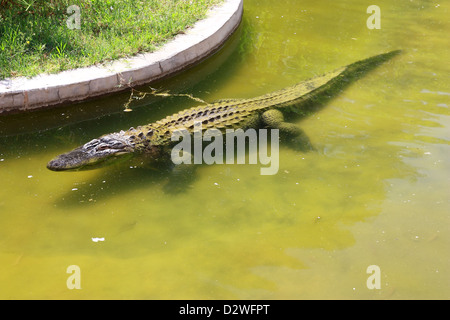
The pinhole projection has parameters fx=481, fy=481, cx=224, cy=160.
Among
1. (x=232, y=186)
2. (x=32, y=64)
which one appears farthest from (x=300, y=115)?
(x=32, y=64)

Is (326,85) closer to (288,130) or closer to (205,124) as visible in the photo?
(288,130)

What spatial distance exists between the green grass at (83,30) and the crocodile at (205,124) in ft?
4.67

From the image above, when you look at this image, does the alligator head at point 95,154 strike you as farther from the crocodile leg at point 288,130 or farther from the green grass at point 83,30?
the crocodile leg at point 288,130

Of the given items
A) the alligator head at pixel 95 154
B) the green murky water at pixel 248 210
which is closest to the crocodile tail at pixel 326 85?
the green murky water at pixel 248 210

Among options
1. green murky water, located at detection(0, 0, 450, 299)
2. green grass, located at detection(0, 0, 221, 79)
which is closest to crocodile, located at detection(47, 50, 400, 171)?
green murky water, located at detection(0, 0, 450, 299)

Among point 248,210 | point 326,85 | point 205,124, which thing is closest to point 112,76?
point 205,124

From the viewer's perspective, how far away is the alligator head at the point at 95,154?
455 centimetres

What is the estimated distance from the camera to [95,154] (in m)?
4.75

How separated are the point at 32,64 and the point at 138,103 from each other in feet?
4.34

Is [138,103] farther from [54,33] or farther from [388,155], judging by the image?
[388,155]

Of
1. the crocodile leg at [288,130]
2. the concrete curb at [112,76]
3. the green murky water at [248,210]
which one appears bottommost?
the green murky water at [248,210]

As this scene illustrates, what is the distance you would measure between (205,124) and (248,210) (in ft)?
4.35

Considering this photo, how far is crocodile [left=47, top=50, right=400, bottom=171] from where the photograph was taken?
477cm

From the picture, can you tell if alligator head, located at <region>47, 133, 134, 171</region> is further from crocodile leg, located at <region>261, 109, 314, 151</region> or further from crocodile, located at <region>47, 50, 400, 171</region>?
crocodile leg, located at <region>261, 109, 314, 151</region>
